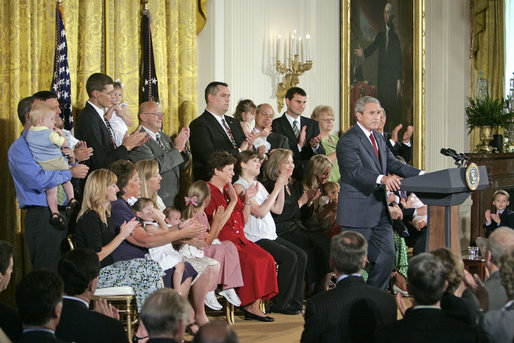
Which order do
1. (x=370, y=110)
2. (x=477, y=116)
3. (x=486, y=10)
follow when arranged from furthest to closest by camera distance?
(x=486, y=10), (x=477, y=116), (x=370, y=110)

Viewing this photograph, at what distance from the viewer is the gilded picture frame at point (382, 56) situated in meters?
10.2

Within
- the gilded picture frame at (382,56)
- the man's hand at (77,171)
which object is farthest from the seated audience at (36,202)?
the gilded picture frame at (382,56)

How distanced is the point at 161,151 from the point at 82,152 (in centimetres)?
111

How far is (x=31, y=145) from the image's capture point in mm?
5270

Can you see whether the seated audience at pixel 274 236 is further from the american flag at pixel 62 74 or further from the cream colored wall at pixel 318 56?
the cream colored wall at pixel 318 56

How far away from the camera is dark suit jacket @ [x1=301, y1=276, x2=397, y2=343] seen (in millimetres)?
3355

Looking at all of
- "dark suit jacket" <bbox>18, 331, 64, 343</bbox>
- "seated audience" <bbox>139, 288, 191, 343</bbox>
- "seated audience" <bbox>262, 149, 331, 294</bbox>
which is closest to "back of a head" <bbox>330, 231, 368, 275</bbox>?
"seated audience" <bbox>139, 288, 191, 343</bbox>

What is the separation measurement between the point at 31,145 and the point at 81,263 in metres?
1.93

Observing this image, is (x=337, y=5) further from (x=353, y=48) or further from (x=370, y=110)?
(x=370, y=110)

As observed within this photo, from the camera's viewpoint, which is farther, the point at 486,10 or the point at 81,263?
the point at 486,10

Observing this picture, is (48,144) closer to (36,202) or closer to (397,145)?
(36,202)

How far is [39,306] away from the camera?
2.97 m

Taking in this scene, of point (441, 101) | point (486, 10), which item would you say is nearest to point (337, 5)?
point (441, 101)

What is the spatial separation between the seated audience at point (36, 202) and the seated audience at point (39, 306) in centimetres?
224
